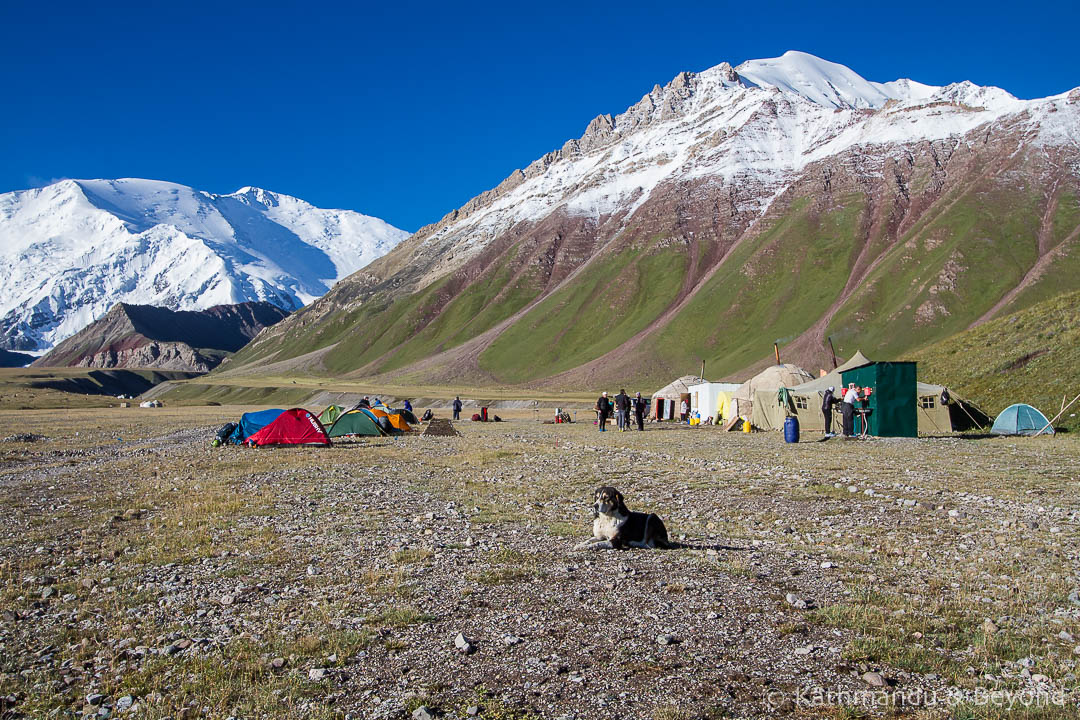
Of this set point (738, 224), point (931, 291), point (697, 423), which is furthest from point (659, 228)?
point (697, 423)

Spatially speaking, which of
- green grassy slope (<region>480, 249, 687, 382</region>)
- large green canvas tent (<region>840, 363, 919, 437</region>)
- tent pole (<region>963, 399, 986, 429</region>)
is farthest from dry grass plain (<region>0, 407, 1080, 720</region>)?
green grassy slope (<region>480, 249, 687, 382</region>)

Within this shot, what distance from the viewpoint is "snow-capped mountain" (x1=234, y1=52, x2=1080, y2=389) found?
378 ft

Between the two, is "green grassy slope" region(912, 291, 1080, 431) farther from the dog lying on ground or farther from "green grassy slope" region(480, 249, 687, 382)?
"green grassy slope" region(480, 249, 687, 382)

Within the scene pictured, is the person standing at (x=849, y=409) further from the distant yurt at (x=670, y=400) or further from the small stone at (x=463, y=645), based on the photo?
the small stone at (x=463, y=645)

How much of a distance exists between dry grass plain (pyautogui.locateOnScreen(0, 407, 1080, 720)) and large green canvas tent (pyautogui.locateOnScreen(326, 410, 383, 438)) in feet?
68.8

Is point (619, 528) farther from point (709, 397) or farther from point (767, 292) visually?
point (767, 292)

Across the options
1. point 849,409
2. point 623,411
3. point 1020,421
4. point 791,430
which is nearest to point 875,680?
point 791,430

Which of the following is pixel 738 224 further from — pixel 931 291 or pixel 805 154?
pixel 931 291

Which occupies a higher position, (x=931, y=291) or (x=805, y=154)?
(x=805, y=154)

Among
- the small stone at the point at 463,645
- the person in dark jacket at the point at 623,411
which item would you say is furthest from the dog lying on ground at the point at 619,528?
the person in dark jacket at the point at 623,411

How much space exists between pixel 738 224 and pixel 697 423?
12289cm

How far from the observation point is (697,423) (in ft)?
174

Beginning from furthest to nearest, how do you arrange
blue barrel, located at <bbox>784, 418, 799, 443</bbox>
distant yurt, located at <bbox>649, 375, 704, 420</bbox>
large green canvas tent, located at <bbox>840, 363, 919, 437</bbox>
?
distant yurt, located at <bbox>649, 375, 704, 420</bbox> < large green canvas tent, located at <bbox>840, 363, 919, 437</bbox> < blue barrel, located at <bbox>784, 418, 799, 443</bbox>

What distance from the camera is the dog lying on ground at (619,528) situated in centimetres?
1116
